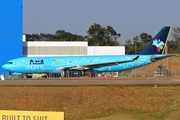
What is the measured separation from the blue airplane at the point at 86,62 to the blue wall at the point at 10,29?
10.7 m

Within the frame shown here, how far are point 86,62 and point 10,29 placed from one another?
72.1ft

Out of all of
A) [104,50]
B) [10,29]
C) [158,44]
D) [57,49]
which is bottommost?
[104,50]

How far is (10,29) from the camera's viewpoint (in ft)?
198

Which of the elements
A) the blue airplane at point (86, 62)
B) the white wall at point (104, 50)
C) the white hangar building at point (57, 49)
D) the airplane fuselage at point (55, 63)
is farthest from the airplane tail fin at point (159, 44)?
the white hangar building at point (57, 49)

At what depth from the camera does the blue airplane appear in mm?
48875

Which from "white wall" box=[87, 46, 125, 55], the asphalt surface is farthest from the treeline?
the asphalt surface

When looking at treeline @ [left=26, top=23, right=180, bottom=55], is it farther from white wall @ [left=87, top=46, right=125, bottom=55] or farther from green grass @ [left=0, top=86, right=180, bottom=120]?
green grass @ [left=0, top=86, right=180, bottom=120]

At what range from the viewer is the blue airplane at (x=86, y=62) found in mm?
48875

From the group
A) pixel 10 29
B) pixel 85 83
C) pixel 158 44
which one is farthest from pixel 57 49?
pixel 85 83

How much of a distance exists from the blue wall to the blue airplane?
420 inches

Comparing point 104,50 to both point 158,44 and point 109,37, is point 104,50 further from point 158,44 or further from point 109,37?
point 109,37

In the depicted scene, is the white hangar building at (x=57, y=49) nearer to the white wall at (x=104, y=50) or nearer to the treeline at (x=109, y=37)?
the white wall at (x=104, y=50)

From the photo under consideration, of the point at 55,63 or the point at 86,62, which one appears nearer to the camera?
the point at 55,63

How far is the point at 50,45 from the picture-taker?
68.1 meters
